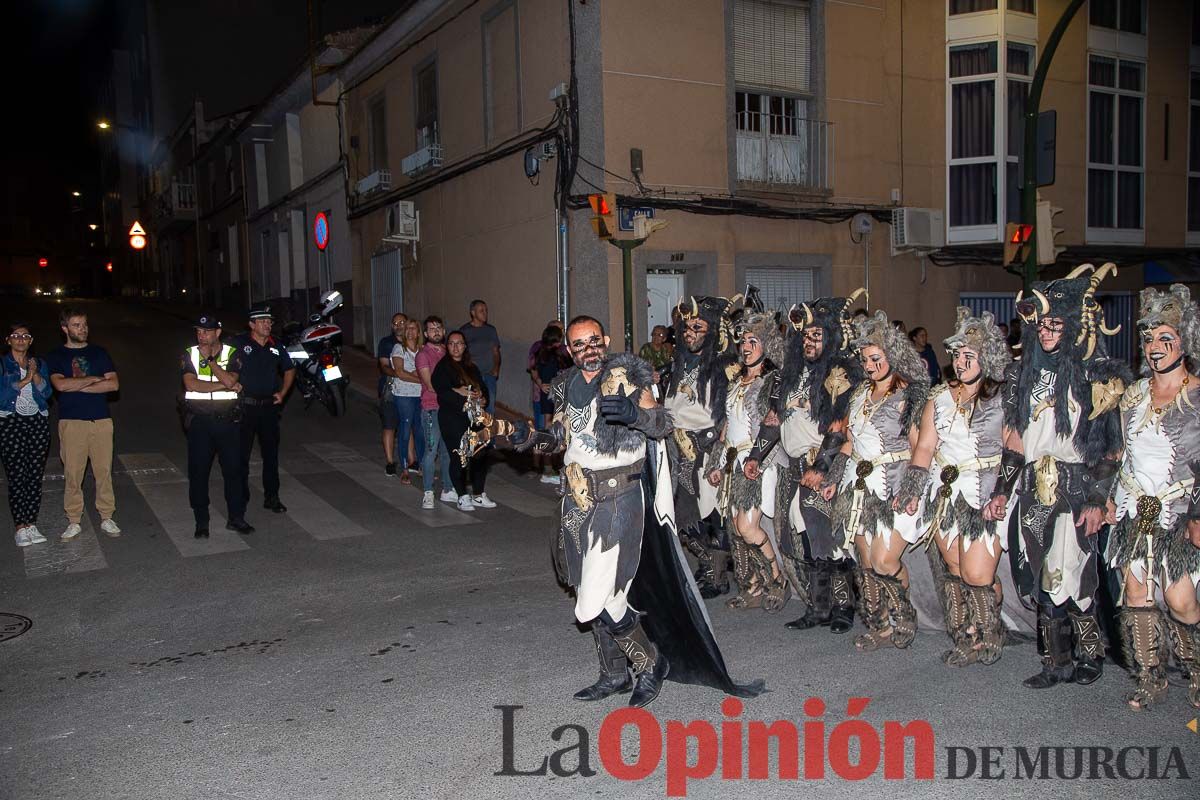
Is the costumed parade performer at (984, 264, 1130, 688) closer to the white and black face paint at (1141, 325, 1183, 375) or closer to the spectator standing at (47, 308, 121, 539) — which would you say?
the white and black face paint at (1141, 325, 1183, 375)

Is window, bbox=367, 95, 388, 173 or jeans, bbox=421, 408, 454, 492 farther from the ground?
window, bbox=367, 95, 388, 173

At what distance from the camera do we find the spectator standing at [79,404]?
870 centimetres

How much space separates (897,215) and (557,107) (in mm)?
6121

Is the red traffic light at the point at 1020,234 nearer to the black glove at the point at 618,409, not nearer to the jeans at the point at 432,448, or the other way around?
the jeans at the point at 432,448

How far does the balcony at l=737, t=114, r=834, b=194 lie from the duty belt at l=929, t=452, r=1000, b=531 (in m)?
10.9

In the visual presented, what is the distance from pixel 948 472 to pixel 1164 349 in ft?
4.11

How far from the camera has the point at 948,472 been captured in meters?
5.52

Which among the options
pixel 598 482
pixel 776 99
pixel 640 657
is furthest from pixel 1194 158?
pixel 640 657

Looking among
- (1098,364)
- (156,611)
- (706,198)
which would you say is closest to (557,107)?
(706,198)

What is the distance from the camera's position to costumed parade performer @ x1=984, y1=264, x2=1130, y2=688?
497 centimetres

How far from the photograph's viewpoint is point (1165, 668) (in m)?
4.99

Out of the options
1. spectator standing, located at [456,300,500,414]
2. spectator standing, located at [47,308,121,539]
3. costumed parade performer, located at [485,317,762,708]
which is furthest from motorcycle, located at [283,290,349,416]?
costumed parade performer, located at [485,317,762,708]

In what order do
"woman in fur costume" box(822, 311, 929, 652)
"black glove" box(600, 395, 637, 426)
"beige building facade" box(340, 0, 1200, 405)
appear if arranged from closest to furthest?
1. "black glove" box(600, 395, 637, 426)
2. "woman in fur costume" box(822, 311, 929, 652)
3. "beige building facade" box(340, 0, 1200, 405)

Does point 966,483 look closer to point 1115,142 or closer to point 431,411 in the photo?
point 431,411
